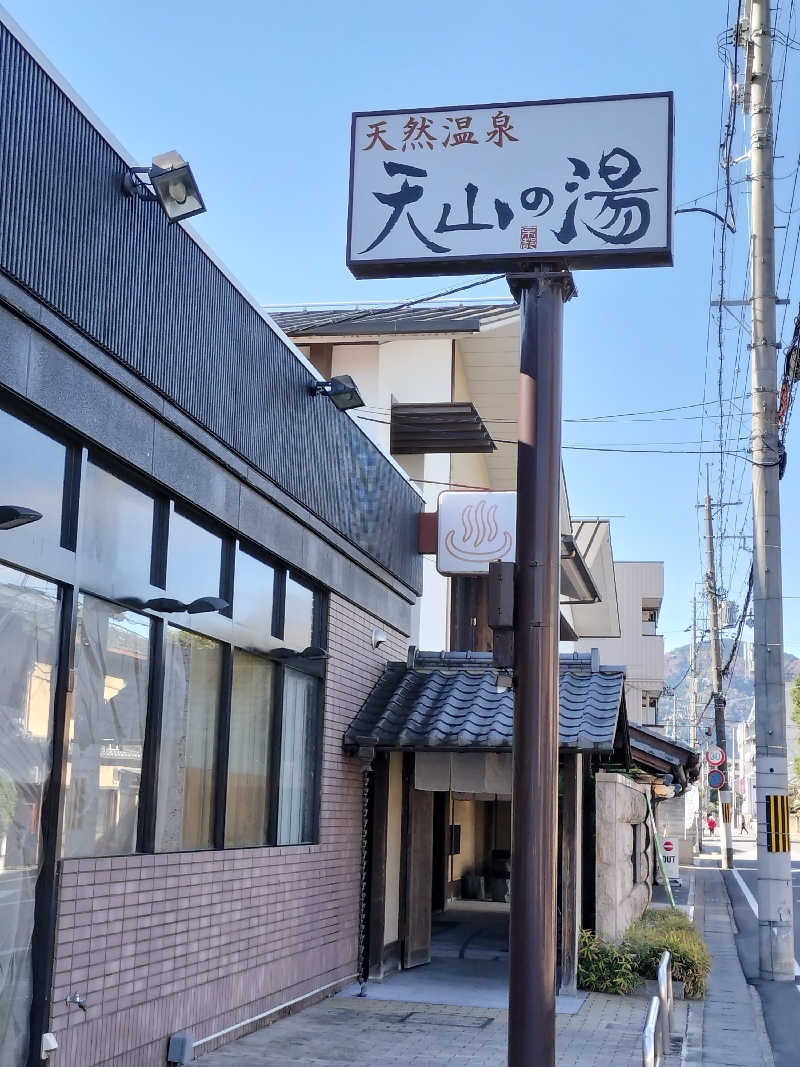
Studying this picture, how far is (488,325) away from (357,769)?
8.13 metres

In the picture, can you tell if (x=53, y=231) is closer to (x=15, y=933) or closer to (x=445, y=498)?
(x=15, y=933)

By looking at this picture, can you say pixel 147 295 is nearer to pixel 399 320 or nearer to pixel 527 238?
pixel 527 238

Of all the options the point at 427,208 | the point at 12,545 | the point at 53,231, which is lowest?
the point at 12,545

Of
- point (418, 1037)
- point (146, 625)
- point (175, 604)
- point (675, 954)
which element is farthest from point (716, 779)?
point (146, 625)

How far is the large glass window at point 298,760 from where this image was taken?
11.4 meters

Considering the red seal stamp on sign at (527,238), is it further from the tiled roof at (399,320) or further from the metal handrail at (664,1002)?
the tiled roof at (399,320)

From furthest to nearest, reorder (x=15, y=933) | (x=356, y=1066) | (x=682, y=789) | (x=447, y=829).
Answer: (x=682, y=789) → (x=447, y=829) → (x=356, y=1066) → (x=15, y=933)

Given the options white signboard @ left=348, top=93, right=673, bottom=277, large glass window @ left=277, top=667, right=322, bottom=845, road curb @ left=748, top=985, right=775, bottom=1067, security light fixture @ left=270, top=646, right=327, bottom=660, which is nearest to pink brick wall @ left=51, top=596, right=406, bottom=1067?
large glass window @ left=277, top=667, right=322, bottom=845

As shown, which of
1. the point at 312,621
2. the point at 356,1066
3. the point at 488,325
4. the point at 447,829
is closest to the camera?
the point at 356,1066

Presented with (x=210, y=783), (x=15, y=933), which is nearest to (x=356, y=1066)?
(x=210, y=783)

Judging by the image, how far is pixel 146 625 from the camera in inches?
336

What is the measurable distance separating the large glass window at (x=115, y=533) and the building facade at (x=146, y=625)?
0.02 meters

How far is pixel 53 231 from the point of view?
277 inches

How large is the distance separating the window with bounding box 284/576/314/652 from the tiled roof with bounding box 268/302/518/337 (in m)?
5.82
